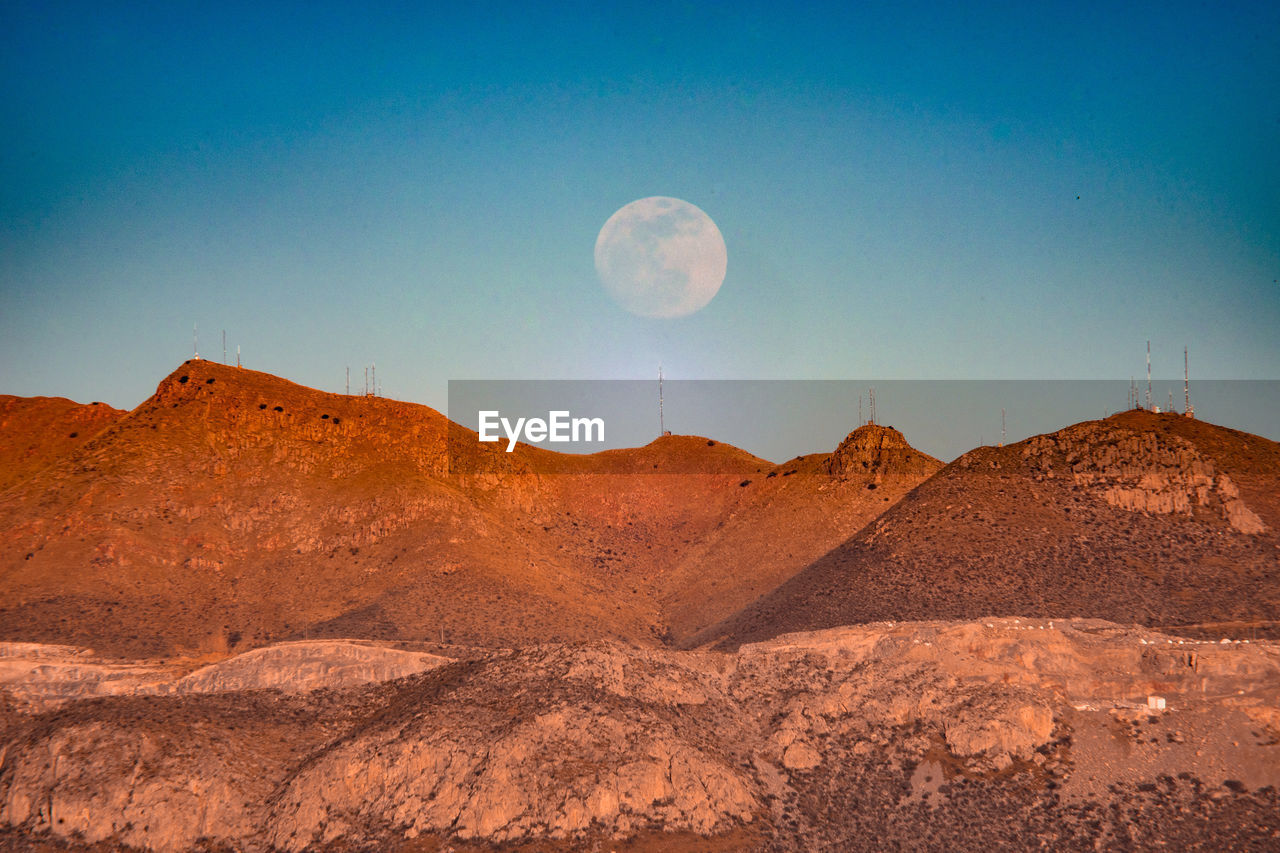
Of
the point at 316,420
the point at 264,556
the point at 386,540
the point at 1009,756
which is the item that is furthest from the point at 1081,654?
the point at 316,420

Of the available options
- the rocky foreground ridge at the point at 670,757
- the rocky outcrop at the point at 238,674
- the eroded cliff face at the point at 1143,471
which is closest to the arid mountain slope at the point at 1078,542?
the eroded cliff face at the point at 1143,471

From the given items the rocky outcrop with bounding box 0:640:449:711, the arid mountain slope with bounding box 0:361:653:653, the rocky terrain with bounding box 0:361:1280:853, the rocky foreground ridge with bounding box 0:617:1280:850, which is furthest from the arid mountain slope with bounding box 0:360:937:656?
the rocky foreground ridge with bounding box 0:617:1280:850

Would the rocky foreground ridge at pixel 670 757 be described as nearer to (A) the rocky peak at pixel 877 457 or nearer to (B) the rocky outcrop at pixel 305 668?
(B) the rocky outcrop at pixel 305 668

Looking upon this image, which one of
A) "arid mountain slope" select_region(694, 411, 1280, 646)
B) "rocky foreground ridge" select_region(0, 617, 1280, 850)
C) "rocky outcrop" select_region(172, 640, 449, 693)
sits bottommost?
"rocky foreground ridge" select_region(0, 617, 1280, 850)

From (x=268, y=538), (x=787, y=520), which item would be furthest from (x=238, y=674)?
(x=787, y=520)

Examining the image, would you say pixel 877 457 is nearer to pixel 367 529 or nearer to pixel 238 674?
pixel 367 529

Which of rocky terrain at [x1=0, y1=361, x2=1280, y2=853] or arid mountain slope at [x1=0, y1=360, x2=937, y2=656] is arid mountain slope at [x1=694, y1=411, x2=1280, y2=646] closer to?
rocky terrain at [x1=0, y1=361, x2=1280, y2=853]

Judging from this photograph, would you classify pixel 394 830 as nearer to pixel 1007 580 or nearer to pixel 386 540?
pixel 1007 580
